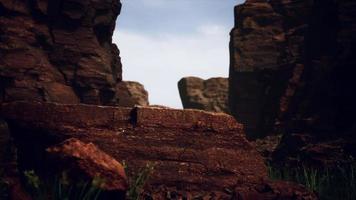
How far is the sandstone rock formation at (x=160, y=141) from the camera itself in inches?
283

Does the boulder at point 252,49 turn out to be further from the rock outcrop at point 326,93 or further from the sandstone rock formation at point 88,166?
the sandstone rock formation at point 88,166

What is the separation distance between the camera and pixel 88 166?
5543mm

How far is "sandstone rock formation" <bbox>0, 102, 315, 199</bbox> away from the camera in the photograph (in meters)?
7.18

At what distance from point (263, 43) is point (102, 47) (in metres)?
18.5

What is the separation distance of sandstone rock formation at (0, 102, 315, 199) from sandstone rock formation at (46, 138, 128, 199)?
1386 millimetres

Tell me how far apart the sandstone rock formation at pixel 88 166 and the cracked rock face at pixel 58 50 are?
42.8 feet

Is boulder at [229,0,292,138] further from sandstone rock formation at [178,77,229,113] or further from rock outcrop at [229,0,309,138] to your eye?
sandstone rock formation at [178,77,229,113]

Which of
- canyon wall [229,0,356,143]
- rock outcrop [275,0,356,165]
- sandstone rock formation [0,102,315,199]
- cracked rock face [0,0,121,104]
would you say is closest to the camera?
sandstone rock formation [0,102,315,199]

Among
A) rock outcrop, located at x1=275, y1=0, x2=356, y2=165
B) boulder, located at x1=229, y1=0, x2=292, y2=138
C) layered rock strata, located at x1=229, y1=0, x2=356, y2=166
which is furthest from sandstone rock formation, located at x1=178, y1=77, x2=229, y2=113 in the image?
rock outcrop, located at x1=275, y1=0, x2=356, y2=165

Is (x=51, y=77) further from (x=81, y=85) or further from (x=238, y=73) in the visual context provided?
(x=238, y=73)

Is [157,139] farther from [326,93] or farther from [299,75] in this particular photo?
[299,75]

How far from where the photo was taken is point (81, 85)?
855 inches

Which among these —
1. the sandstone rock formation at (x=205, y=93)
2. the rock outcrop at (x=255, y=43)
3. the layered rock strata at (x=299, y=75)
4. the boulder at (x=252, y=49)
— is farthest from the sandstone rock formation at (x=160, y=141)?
the sandstone rock formation at (x=205, y=93)

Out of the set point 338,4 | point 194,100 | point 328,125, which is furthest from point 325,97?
point 194,100
